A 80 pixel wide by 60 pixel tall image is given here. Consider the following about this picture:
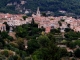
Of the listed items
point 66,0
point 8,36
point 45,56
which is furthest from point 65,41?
point 66,0

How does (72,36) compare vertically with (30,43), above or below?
below

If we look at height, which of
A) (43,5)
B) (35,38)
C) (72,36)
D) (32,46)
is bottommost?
(43,5)

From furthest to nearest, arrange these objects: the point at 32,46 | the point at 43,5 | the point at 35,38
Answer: the point at 43,5
the point at 35,38
the point at 32,46

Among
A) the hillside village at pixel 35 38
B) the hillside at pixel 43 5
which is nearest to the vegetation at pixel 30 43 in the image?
the hillside village at pixel 35 38

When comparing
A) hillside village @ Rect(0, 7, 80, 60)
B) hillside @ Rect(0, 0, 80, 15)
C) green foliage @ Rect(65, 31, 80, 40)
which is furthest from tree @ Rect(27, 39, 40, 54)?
hillside @ Rect(0, 0, 80, 15)

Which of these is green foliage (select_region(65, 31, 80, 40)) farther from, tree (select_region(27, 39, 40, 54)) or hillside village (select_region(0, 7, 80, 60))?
tree (select_region(27, 39, 40, 54))

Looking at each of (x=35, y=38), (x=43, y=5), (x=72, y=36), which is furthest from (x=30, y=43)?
(x=43, y=5)

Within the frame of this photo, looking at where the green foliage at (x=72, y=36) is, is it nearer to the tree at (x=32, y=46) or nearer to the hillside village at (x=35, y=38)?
the hillside village at (x=35, y=38)

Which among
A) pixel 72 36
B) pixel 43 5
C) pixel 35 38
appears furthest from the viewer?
pixel 43 5

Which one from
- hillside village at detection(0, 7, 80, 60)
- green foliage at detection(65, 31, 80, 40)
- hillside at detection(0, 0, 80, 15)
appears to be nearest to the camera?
hillside village at detection(0, 7, 80, 60)

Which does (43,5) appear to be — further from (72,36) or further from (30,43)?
(30,43)

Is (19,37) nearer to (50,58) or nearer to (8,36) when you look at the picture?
(8,36)
